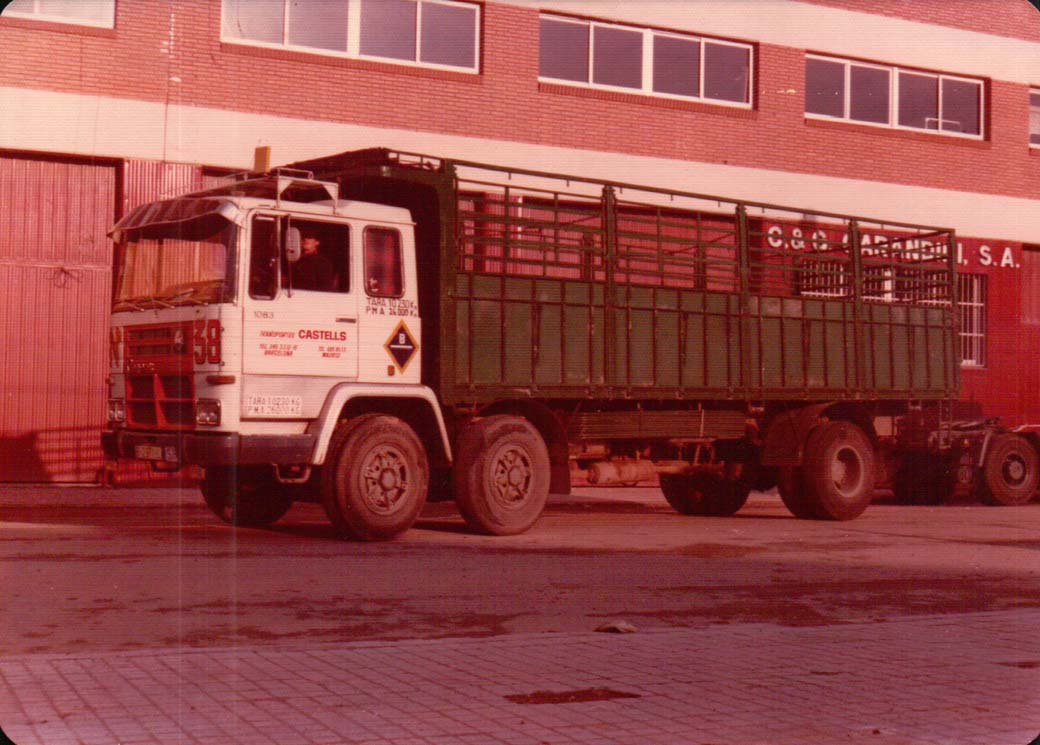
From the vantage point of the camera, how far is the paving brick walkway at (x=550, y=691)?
18.7ft

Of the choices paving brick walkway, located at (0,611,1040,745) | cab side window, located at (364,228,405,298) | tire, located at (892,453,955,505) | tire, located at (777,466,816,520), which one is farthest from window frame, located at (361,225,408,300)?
tire, located at (892,453,955,505)

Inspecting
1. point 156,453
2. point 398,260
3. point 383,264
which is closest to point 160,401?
point 156,453

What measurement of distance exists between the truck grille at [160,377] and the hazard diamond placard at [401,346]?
1.81 meters

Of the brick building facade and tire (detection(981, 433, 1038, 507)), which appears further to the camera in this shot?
tire (detection(981, 433, 1038, 507))

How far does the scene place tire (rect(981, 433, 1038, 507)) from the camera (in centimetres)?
2041

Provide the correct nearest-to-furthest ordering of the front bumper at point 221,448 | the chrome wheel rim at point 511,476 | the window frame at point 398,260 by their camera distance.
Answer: the front bumper at point 221,448, the window frame at point 398,260, the chrome wheel rim at point 511,476

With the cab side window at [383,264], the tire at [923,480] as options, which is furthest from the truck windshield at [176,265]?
the tire at [923,480]

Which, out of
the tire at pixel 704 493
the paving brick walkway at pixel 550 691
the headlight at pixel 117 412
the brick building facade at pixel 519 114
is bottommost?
the paving brick walkway at pixel 550 691

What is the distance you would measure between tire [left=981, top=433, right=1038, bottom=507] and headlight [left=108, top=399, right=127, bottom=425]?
1244cm

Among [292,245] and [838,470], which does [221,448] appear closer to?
[292,245]

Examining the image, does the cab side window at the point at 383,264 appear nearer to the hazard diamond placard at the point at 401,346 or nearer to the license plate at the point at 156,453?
the hazard diamond placard at the point at 401,346

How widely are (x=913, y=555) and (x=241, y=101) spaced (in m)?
11.5

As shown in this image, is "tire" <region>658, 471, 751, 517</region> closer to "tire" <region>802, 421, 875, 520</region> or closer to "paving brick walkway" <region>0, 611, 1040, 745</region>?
"tire" <region>802, 421, 875, 520</region>

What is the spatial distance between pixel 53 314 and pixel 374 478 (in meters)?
8.23
